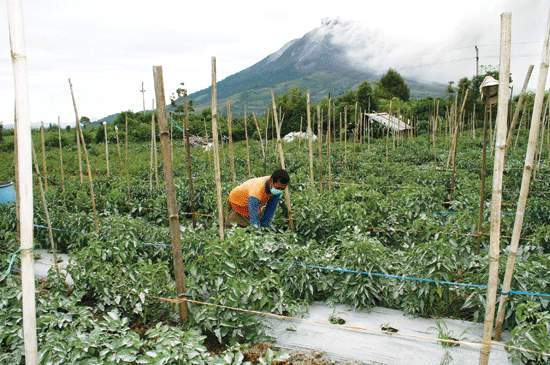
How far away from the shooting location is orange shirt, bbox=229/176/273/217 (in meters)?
4.46

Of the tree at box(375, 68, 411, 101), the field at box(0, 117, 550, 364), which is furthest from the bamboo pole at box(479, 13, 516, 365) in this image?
the tree at box(375, 68, 411, 101)

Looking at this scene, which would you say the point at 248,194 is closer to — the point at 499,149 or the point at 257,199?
the point at 257,199

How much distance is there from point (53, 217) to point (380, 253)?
16.1ft

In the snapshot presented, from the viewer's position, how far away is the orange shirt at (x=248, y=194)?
4461 mm

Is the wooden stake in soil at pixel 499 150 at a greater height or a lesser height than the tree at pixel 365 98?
lesser

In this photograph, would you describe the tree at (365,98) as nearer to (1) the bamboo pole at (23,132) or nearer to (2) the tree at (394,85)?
(2) the tree at (394,85)

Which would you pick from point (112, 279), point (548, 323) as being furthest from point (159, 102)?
point (548, 323)

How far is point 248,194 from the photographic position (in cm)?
475

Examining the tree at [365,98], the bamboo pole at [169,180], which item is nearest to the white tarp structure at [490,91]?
the bamboo pole at [169,180]

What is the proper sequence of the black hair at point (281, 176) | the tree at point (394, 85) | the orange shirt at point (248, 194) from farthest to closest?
the tree at point (394, 85) < the orange shirt at point (248, 194) < the black hair at point (281, 176)

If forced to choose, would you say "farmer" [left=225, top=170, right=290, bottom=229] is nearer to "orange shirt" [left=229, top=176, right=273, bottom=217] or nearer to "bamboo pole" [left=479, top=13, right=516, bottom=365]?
"orange shirt" [left=229, top=176, right=273, bottom=217]

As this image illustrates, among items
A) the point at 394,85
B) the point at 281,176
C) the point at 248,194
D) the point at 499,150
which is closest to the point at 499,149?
the point at 499,150

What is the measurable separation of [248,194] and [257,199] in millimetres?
358

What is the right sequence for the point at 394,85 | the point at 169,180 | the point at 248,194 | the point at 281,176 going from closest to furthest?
the point at 169,180 < the point at 281,176 < the point at 248,194 < the point at 394,85
